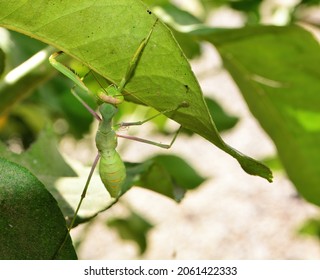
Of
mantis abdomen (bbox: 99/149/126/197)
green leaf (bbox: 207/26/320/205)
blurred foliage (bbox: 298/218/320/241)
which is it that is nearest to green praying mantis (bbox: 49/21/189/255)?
mantis abdomen (bbox: 99/149/126/197)

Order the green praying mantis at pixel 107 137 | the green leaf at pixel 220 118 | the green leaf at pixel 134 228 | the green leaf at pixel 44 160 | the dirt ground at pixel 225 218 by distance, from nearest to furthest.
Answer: the green praying mantis at pixel 107 137, the green leaf at pixel 44 160, the green leaf at pixel 220 118, the green leaf at pixel 134 228, the dirt ground at pixel 225 218

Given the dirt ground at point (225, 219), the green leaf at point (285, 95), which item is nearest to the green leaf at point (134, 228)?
the green leaf at point (285, 95)

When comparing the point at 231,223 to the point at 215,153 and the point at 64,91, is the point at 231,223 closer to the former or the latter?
the point at 215,153

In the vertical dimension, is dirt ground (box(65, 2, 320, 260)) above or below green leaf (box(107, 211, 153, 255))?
below

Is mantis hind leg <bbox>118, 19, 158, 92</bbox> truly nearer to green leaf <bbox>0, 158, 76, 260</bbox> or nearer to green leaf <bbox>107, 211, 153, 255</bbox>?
green leaf <bbox>0, 158, 76, 260</bbox>

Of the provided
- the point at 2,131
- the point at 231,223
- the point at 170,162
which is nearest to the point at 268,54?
the point at 170,162

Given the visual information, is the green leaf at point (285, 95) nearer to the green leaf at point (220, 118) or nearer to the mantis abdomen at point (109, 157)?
the mantis abdomen at point (109, 157)
